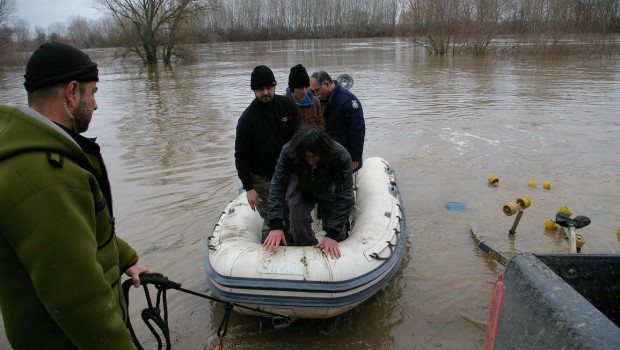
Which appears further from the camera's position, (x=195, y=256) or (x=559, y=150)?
(x=559, y=150)

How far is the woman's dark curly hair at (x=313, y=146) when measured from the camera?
312 cm

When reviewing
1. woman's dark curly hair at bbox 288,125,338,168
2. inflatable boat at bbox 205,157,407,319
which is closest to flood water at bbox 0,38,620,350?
inflatable boat at bbox 205,157,407,319

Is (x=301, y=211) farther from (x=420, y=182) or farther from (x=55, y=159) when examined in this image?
(x=420, y=182)

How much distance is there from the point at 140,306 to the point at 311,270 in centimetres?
170

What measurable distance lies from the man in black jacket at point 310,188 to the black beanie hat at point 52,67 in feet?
A: 5.80

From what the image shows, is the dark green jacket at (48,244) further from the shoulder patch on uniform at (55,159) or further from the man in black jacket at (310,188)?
the man in black jacket at (310,188)

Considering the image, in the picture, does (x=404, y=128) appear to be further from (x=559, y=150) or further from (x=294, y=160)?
(x=294, y=160)

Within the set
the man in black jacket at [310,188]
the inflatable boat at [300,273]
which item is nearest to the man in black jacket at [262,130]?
the man in black jacket at [310,188]

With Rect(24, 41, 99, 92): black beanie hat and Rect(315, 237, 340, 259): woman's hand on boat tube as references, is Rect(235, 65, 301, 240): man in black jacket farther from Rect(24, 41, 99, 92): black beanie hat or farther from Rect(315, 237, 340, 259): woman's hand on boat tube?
Rect(24, 41, 99, 92): black beanie hat

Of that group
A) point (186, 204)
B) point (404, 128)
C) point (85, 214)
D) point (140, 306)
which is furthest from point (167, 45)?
point (85, 214)

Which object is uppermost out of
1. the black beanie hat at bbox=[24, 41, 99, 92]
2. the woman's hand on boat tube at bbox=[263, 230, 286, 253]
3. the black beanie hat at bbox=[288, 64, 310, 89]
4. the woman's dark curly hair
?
the black beanie hat at bbox=[24, 41, 99, 92]

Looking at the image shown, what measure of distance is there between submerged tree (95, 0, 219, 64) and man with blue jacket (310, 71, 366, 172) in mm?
26693

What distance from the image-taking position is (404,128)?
391 inches

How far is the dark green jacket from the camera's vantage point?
127 cm
